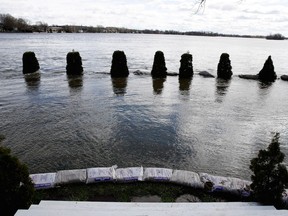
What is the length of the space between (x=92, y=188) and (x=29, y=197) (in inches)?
63.2

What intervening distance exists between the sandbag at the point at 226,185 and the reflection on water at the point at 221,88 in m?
10.3


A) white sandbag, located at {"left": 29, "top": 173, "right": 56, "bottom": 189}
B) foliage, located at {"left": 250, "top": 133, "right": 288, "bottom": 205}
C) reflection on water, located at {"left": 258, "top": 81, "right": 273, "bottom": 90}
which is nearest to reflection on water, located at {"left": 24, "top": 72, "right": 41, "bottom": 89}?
white sandbag, located at {"left": 29, "top": 173, "right": 56, "bottom": 189}

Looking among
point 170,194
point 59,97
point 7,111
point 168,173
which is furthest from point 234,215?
point 59,97

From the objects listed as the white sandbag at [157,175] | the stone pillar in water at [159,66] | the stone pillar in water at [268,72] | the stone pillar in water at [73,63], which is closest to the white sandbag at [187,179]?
the white sandbag at [157,175]

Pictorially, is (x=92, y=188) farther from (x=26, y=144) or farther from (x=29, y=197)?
(x=26, y=144)

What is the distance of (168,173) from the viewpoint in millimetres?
6566

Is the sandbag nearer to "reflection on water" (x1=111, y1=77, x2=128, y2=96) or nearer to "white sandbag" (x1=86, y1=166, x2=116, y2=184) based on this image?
"white sandbag" (x1=86, y1=166, x2=116, y2=184)

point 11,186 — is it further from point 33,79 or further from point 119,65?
point 119,65

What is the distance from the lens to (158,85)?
2095cm

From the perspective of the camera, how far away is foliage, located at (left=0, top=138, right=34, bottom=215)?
4473 mm

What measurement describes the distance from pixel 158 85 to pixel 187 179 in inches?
589

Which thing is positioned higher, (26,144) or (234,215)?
(234,215)

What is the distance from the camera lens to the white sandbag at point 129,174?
635cm

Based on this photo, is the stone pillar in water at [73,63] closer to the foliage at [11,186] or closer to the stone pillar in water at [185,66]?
the stone pillar in water at [185,66]
